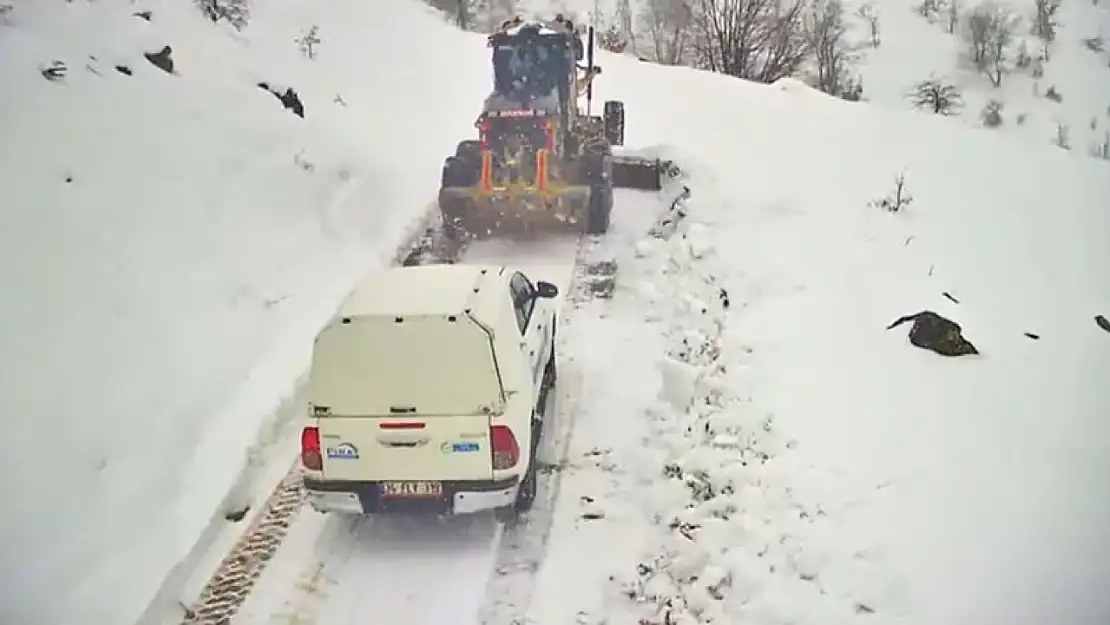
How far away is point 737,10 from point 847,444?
2227cm

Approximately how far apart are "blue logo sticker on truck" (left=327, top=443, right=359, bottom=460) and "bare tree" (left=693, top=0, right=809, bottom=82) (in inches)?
929

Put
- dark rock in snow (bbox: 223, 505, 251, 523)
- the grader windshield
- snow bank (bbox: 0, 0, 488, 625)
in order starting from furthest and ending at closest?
the grader windshield, dark rock in snow (bbox: 223, 505, 251, 523), snow bank (bbox: 0, 0, 488, 625)

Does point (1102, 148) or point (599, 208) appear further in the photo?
point (1102, 148)

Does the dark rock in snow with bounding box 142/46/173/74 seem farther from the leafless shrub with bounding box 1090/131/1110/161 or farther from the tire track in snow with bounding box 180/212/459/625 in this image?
the leafless shrub with bounding box 1090/131/1110/161

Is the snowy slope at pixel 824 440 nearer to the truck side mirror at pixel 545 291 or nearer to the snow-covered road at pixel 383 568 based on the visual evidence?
the snow-covered road at pixel 383 568

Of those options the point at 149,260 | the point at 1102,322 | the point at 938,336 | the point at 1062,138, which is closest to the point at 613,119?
the point at 1062,138

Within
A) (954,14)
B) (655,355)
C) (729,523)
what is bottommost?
(655,355)

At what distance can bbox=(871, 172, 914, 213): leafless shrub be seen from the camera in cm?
1489

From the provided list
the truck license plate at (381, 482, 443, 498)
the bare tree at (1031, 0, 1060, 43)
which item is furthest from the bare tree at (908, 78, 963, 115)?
the truck license plate at (381, 482, 443, 498)

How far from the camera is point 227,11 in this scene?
20984 mm

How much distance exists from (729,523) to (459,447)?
2.15m

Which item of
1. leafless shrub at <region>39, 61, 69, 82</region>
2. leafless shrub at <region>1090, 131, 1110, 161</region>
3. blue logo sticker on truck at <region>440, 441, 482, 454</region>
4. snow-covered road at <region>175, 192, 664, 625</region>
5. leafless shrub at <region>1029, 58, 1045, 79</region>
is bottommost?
snow-covered road at <region>175, 192, 664, 625</region>

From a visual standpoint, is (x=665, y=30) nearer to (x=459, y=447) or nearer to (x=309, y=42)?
(x=309, y=42)

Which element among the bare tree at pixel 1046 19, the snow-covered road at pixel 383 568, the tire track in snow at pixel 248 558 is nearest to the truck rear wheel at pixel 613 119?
the bare tree at pixel 1046 19
